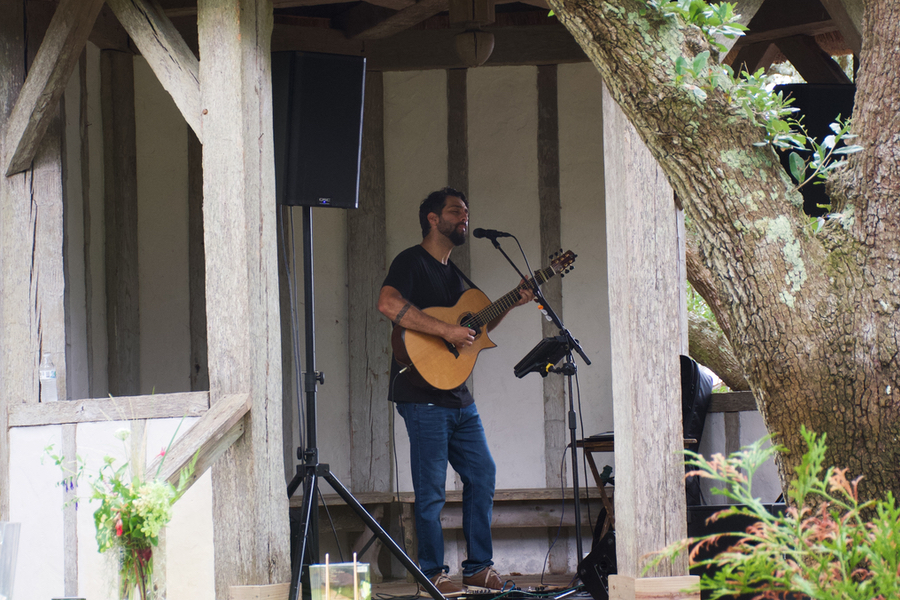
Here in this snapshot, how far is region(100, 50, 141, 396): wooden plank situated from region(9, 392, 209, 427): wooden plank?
1.39 metres

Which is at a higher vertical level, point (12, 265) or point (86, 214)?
point (86, 214)

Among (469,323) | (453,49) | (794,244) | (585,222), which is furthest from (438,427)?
(794,244)

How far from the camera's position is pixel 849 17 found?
3547mm

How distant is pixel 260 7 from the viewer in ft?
10.1

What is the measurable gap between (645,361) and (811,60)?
2849 mm

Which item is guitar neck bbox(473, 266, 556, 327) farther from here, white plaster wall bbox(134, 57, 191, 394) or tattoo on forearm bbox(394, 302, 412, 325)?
white plaster wall bbox(134, 57, 191, 394)

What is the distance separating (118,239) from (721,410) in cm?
326

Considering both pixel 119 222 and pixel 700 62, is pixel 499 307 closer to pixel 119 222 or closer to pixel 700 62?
pixel 119 222

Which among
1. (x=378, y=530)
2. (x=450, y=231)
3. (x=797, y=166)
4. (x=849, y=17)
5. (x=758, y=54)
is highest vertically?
(x=758, y=54)

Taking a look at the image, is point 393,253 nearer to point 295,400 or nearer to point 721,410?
point 295,400

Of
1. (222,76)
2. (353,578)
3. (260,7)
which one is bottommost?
(353,578)

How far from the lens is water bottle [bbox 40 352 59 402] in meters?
3.43

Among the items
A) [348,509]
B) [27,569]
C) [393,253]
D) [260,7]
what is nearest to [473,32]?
[393,253]

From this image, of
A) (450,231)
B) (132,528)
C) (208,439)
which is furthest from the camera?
(450,231)
